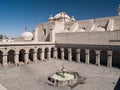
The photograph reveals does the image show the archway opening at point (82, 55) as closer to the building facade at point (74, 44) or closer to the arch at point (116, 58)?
the building facade at point (74, 44)

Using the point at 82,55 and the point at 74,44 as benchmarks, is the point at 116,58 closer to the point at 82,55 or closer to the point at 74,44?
the point at 82,55

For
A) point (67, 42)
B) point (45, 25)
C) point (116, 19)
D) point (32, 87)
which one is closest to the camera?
point (32, 87)

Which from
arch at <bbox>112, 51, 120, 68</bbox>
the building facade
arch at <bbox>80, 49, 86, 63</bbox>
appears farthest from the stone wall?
arch at <bbox>112, 51, 120, 68</bbox>

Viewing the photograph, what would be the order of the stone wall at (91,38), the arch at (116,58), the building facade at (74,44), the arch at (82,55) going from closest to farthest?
the stone wall at (91,38) < the building facade at (74,44) < the arch at (116,58) < the arch at (82,55)

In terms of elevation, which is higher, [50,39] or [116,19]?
[116,19]

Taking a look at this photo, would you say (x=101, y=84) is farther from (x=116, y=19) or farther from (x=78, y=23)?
(x=78, y=23)

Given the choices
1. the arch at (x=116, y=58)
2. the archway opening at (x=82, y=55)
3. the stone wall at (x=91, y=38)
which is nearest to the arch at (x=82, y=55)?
the archway opening at (x=82, y=55)

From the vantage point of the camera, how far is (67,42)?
24922mm

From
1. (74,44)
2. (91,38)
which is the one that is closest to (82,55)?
(74,44)

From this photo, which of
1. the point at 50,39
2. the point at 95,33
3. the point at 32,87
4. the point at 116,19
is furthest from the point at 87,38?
the point at 32,87

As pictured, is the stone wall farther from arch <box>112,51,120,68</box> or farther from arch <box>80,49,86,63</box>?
arch <box>112,51,120,68</box>

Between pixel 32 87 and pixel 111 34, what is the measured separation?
1388 cm

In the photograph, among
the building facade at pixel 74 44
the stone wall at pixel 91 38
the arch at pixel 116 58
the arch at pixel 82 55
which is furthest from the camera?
the arch at pixel 82 55

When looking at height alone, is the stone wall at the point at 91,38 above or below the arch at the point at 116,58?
above
